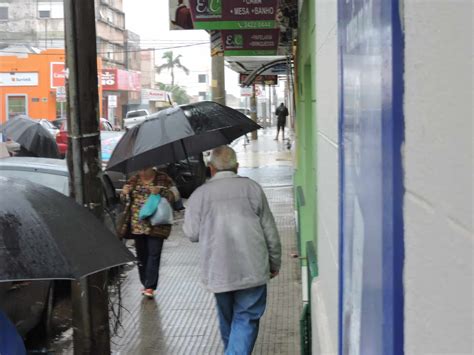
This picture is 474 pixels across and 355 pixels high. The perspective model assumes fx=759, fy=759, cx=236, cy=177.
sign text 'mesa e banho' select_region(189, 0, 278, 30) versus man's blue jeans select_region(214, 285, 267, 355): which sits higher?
sign text 'mesa e banho' select_region(189, 0, 278, 30)

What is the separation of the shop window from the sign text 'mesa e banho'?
146 ft

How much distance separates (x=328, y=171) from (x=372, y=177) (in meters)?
1.73

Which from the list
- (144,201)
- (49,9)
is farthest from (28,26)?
(144,201)

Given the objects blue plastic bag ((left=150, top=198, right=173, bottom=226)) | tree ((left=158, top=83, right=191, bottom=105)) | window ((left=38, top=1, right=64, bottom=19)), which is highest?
window ((left=38, top=1, right=64, bottom=19))

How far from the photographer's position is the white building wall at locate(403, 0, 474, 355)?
110 centimetres

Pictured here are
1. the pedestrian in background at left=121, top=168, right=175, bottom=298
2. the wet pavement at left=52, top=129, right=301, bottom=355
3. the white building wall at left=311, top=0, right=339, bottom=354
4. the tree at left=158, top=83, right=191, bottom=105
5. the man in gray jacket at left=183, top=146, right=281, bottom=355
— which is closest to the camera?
the white building wall at left=311, top=0, right=339, bottom=354

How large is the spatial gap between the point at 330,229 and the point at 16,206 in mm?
1459

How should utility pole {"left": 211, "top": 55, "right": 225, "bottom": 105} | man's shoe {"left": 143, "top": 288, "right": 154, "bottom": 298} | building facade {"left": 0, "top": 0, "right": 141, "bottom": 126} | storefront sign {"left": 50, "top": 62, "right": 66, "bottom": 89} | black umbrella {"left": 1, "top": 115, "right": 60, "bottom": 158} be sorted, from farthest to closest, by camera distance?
building facade {"left": 0, "top": 0, "right": 141, "bottom": 126}, storefront sign {"left": 50, "top": 62, "right": 66, "bottom": 89}, utility pole {"left": 211, "top": 55, "right": 225, "bottom": 105}, black umbrella {"left": 1, "top": 115, "right": 60, "bottom": 158}, man's shoe {"left": 143, "top": 288, "right": 154, "bottom": 298}

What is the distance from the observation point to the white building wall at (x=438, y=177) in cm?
110

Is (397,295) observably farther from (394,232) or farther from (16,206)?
(16,206)

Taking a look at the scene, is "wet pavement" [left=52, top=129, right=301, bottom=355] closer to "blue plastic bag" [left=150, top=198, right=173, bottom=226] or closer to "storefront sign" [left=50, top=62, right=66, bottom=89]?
"blue plastic bag" [left=150, top=198, right=173, bottom=226]

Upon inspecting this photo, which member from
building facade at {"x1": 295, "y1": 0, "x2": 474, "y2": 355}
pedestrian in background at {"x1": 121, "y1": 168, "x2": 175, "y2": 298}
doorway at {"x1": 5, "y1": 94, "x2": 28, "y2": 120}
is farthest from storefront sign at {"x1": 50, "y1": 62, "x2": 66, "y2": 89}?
building facade at {"x1": 295, "y1": 0, "x2": 474, "y2": 355}

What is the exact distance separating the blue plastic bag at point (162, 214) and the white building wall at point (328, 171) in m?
3.60

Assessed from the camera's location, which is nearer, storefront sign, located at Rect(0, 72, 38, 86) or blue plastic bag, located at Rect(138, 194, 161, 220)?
blue plastic bag, located at Rect(138, 194, 161, 220)
